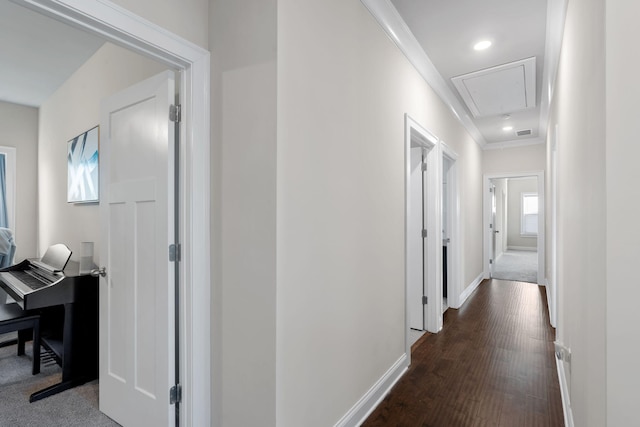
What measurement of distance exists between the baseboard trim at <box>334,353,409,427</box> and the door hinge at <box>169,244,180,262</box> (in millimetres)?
1253

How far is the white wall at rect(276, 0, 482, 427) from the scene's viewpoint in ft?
4.44

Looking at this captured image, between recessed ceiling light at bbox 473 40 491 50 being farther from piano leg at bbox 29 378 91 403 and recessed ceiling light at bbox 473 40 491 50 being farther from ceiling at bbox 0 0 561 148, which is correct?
piano leg at bbox 29 378 91 403

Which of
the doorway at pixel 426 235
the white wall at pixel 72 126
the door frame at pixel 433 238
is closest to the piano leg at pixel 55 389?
the white wall at pixel 72 126

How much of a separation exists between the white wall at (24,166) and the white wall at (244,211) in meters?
3.91

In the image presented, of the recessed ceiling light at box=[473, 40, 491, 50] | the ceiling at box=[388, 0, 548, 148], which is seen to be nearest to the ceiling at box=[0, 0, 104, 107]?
the ceiling at box=[388, 0, 548, 148]

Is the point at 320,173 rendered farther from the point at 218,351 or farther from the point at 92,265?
the point at 92,265

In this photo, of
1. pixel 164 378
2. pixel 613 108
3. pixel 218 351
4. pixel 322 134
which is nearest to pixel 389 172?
pixel 322 134

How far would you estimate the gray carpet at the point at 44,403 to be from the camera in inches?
74.4

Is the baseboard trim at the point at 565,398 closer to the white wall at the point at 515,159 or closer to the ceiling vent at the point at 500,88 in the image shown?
the ceiling vent at the point at 500,88

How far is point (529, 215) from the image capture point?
10836mm

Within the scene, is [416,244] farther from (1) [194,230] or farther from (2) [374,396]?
(1) [194,230]

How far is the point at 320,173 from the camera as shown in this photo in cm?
155

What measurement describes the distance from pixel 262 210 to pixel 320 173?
385 mm

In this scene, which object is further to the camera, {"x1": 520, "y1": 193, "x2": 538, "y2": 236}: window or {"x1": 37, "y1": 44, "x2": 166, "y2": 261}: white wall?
{"x1": 520, "y1": 193, "x2": 538, "y2": 236}: window
